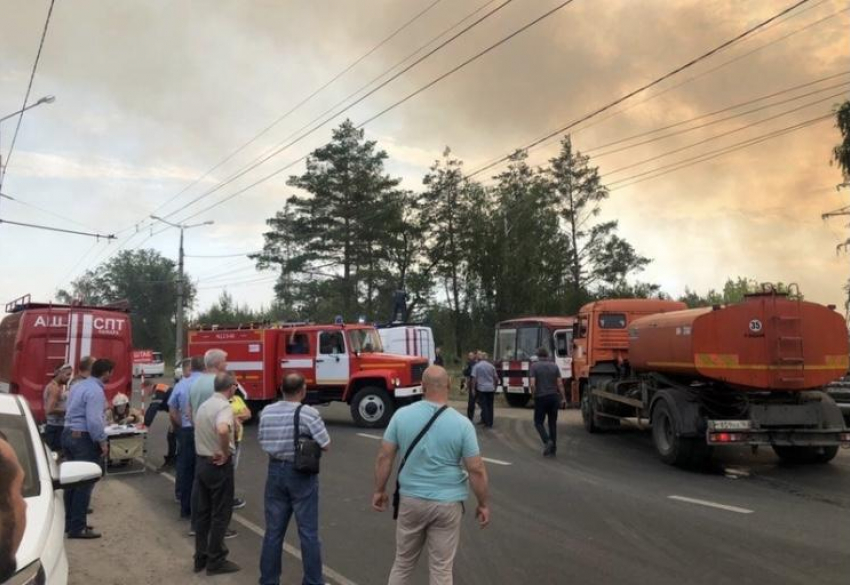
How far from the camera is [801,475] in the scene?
34.0 feet

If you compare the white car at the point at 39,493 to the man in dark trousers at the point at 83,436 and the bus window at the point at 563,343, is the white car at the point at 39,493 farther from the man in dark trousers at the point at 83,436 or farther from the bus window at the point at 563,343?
the bus window at the point at 563,343

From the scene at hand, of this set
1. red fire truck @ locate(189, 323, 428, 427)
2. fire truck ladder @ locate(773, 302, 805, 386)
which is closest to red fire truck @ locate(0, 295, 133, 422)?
red fire truck @ locate(189, 323, 428, 427)

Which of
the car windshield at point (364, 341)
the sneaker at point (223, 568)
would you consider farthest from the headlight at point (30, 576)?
the car windshield at point (364, 341)

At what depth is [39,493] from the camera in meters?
3.99

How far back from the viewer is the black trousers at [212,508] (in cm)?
594

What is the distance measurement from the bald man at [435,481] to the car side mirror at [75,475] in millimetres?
1896

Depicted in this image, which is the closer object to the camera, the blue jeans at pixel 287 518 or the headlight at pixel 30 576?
the headlight at pixel 30 576

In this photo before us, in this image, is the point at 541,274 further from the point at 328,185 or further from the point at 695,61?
the point at 695,61

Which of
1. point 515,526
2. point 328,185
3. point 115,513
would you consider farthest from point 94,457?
Answer: point 328,185

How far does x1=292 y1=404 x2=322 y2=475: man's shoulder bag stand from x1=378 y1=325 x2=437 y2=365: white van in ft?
65.9

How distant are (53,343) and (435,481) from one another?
11.3 metres

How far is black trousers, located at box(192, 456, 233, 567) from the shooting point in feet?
19.5

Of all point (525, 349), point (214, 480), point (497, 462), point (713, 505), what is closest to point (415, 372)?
point (497, 462)

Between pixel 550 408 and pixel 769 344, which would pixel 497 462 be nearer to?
pixel 550 408
